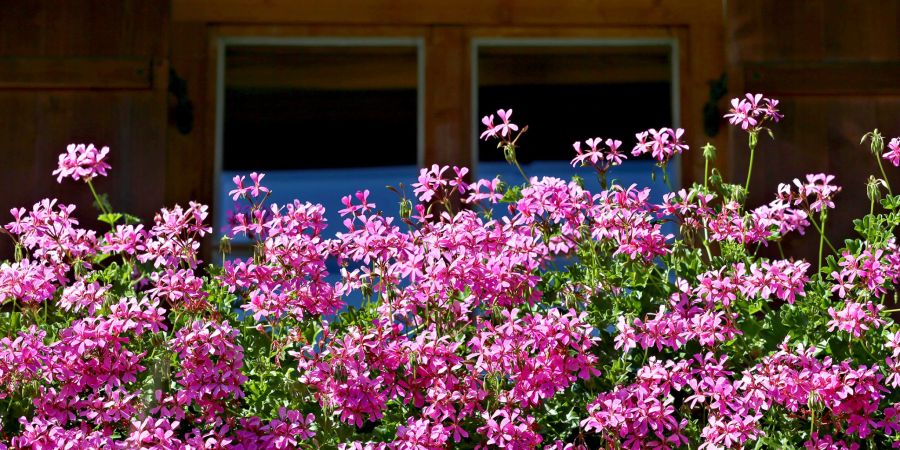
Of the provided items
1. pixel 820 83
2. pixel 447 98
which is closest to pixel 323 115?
pixel 447 98

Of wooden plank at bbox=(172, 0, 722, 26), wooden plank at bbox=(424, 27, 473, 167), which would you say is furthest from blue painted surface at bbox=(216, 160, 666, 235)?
wooden plank at bbox=(172, 0, 722, 26)

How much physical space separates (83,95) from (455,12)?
1.13 metres

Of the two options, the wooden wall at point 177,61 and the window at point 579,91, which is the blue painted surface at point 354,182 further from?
the wooden wall at point 177,61

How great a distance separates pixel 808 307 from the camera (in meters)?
2.96

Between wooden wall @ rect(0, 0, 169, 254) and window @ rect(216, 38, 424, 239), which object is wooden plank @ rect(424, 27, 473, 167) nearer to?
window @ rect(216, 38, 424, 239)

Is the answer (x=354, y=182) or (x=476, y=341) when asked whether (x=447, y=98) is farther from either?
(x=476, y=341)

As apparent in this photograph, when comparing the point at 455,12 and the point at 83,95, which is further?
the point at 455,12

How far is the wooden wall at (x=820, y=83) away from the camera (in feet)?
13.6

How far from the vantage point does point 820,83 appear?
13.8ft

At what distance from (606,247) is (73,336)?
1074 mm

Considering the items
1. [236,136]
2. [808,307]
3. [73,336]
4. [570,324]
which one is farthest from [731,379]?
[236,136]

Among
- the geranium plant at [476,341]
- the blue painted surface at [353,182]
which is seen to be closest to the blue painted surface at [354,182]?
the blue painted surface at [353,182]

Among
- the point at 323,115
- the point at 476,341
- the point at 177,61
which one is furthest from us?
the point at 323,115

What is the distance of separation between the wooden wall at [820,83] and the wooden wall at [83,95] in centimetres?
165
